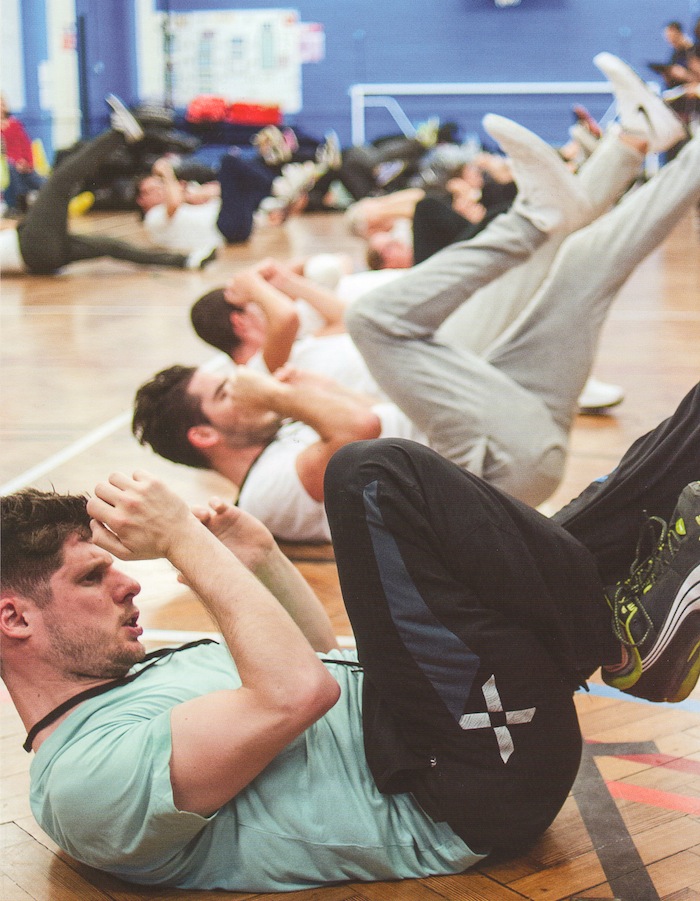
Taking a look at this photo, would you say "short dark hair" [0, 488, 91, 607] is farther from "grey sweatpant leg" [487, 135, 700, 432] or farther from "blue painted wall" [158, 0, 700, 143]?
"blue painted wall" [158, 0, 700, 143]

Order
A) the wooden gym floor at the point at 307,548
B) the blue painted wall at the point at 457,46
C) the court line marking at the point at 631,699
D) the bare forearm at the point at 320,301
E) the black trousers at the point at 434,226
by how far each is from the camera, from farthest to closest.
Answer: the blue painted wall at the point at 457,46
the black trousers at the point at 434,226
the bare forearm at the point at 320,301
the court line marking at the point at 631,699
the wooden gym floor at the point at 307,548

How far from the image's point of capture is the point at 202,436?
2.91m

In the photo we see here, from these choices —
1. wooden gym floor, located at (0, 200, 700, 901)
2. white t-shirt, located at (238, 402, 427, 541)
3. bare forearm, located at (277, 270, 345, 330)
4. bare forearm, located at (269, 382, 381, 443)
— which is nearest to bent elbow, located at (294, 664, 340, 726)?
wooden gym floor, located at (0, 200, 700, 901)

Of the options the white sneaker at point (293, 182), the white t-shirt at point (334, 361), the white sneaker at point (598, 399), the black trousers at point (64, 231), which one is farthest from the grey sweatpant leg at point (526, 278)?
the white sneaker at point (293, 182)

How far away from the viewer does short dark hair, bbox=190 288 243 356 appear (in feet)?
12.3

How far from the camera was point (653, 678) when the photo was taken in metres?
1.73

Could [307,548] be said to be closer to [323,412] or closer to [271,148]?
[323,412]

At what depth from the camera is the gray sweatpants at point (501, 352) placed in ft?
8.97

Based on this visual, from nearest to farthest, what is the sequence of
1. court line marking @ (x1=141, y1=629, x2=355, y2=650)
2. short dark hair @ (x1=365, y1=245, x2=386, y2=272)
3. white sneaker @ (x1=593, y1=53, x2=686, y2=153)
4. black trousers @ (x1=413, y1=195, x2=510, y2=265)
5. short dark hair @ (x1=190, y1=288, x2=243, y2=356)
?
1. court line marking @ (x1=141, y1=629, x2=355, y2=650)
2. white sneaker @ (x1=593, y1=53, x2=686, y2=153)
3. short dark hair @ (x1=190, y1=288, x2=243, y2=356)
4. black trousers @ (x1=413, y1=195, x2=510, y2=265)
5. short dark hair @ (x1=365, y1=245, x2=386, y2=272)

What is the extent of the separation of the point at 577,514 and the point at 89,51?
566 inches

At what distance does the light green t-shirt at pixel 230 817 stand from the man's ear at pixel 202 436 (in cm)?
131

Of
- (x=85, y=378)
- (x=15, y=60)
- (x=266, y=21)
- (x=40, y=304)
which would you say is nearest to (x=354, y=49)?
(x=266, y=21)

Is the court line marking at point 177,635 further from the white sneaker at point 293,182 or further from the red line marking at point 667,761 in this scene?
the white sneaker at point 293,182

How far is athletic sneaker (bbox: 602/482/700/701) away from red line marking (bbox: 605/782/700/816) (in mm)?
161
